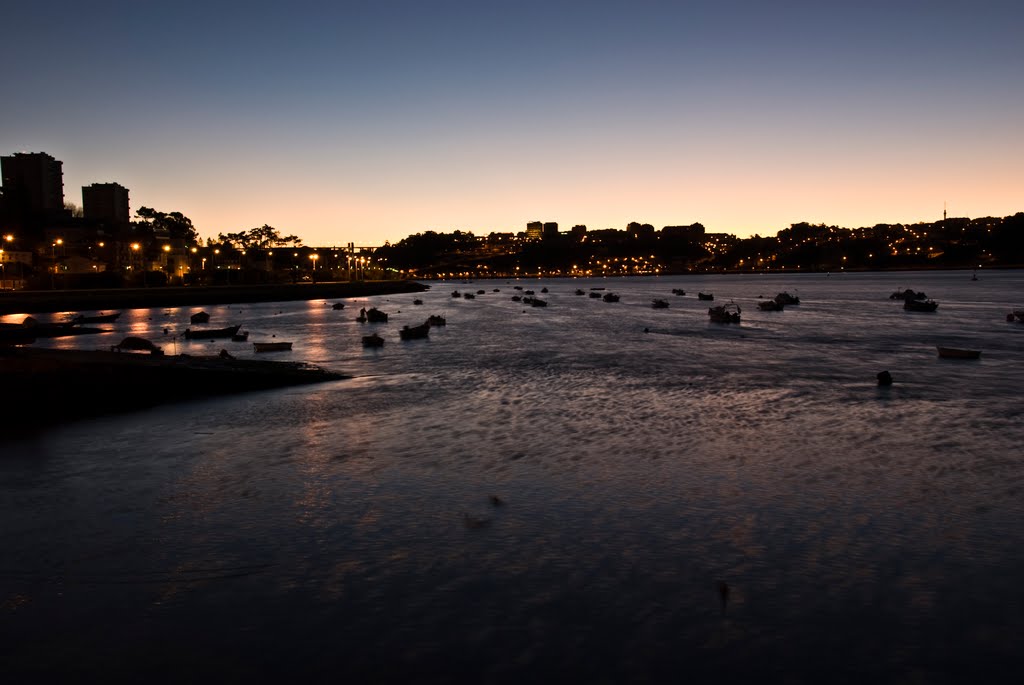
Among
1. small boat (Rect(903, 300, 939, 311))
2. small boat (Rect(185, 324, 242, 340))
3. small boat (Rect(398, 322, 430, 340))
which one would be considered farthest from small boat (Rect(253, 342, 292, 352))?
small boat (Rect(903, 300, 939, 311))

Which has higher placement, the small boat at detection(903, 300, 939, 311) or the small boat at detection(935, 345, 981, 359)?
the small boat at detection(903, 300, 939, 311)

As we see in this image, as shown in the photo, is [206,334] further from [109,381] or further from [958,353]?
[958,353]

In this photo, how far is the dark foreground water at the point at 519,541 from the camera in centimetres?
791

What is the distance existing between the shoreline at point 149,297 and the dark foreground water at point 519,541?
6563 cm

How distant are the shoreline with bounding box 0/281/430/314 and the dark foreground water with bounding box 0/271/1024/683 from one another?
65.6 meters

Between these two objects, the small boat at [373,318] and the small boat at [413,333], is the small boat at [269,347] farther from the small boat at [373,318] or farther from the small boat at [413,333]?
the small boat at [373,318]

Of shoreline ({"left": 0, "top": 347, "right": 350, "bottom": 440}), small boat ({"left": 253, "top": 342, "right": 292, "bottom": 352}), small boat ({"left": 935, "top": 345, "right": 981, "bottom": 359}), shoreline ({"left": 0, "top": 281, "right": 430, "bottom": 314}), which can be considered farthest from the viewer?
shoreline ({"left": 0, "top": 281, "right": 430, "bottom": 314})

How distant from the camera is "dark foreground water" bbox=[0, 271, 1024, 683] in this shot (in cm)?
791

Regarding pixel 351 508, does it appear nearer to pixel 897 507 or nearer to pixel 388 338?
pixel 897 507

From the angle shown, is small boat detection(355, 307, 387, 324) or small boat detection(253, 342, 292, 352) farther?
small boat detection(355, 307, 387, 324)

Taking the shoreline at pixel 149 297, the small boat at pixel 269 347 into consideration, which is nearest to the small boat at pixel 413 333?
the small boat at pixel 269 347

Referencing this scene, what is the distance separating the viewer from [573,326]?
63.1m

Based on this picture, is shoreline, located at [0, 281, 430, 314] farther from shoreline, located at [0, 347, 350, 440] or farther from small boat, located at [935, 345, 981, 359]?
small boat, located at [935, 345, 981, 359]

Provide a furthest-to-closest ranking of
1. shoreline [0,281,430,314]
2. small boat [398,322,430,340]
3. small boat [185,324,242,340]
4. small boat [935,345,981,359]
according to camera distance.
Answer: shoreline [0,281,430,314]
small boat [398,322,430,340]
small boat [185,324,242,340]
small boat [935,345,981,359]
